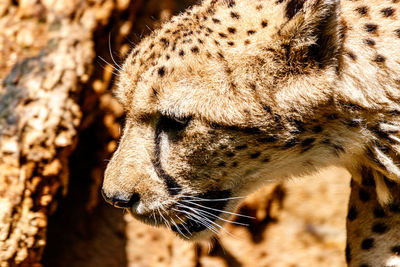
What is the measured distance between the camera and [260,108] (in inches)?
72.1

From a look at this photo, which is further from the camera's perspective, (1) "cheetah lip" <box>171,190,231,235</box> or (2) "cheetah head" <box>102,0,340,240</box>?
(1) "cheetah lip" <box>171,190,231,235</box>

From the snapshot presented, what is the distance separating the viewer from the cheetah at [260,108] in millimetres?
1772

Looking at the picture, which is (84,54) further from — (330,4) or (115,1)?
(330,4)

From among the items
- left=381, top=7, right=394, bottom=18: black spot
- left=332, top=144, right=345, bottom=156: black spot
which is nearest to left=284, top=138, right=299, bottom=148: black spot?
left=332, top=144, right=345, bottom=156: black spot

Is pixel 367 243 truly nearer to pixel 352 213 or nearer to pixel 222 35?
pixel 352 213

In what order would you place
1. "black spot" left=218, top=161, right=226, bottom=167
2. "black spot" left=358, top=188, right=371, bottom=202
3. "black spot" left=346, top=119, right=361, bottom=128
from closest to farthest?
"black spot" left=346, top=119, right=361, bottom=128 → "black spot" left=218, top=161, right=226, bottom=167 → "black spot" left=358, top=188, right=371, bottom=202

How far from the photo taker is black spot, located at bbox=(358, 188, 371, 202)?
2.05m

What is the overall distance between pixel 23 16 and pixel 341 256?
6.89 ft

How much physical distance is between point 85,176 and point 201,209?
56.5 inches

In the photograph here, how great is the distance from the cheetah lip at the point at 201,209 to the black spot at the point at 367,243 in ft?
1.62

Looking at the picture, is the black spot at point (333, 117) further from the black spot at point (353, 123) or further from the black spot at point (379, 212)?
the black spot at point (379, 212)

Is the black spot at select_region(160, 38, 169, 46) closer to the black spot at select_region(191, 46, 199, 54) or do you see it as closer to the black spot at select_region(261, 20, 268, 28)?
the black spot at select_region(191, 46, 199, 54)

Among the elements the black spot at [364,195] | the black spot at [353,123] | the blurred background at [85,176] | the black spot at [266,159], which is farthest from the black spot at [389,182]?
the blurred background at [85,176]

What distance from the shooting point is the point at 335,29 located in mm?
1735
